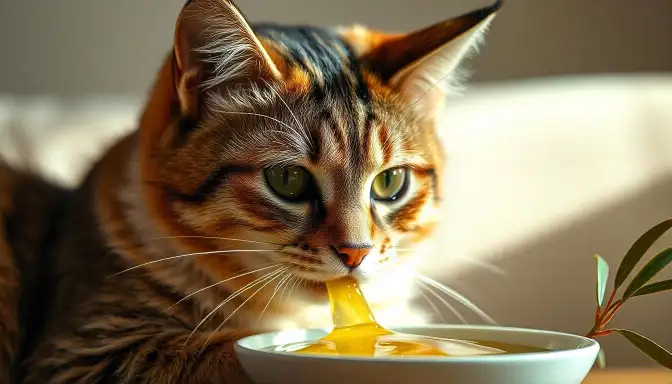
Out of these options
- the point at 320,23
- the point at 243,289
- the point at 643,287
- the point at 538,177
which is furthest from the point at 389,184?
the point at 320,23

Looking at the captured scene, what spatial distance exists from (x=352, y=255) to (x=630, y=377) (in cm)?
57

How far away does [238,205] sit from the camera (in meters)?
1.09

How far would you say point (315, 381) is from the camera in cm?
77

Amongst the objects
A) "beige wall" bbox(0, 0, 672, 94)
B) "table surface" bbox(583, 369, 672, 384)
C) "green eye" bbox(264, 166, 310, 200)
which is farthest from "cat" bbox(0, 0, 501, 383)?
"beige wall" bbox(0, 0, 672, 94)

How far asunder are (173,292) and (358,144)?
0.38m

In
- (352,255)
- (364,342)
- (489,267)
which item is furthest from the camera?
(489,267)

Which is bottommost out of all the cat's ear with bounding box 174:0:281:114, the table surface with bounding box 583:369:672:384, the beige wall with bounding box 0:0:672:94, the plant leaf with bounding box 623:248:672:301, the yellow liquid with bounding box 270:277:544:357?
the table surface with bounding box 583:369:672:384

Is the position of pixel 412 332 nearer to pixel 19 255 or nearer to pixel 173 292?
pixel 173 292

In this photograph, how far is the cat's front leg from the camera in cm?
105

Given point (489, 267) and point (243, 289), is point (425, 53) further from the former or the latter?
point (489, 267)

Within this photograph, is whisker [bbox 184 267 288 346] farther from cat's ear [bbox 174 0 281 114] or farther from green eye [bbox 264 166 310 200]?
cat's ear [bbox 174 0 281 114]

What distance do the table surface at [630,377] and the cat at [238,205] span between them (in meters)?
0.36

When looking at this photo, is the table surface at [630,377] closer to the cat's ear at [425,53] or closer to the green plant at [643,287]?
the green plant at [643,287]

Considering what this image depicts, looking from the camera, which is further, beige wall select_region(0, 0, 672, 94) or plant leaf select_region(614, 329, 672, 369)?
beige wall select_region(0, 0, 672, 94)
